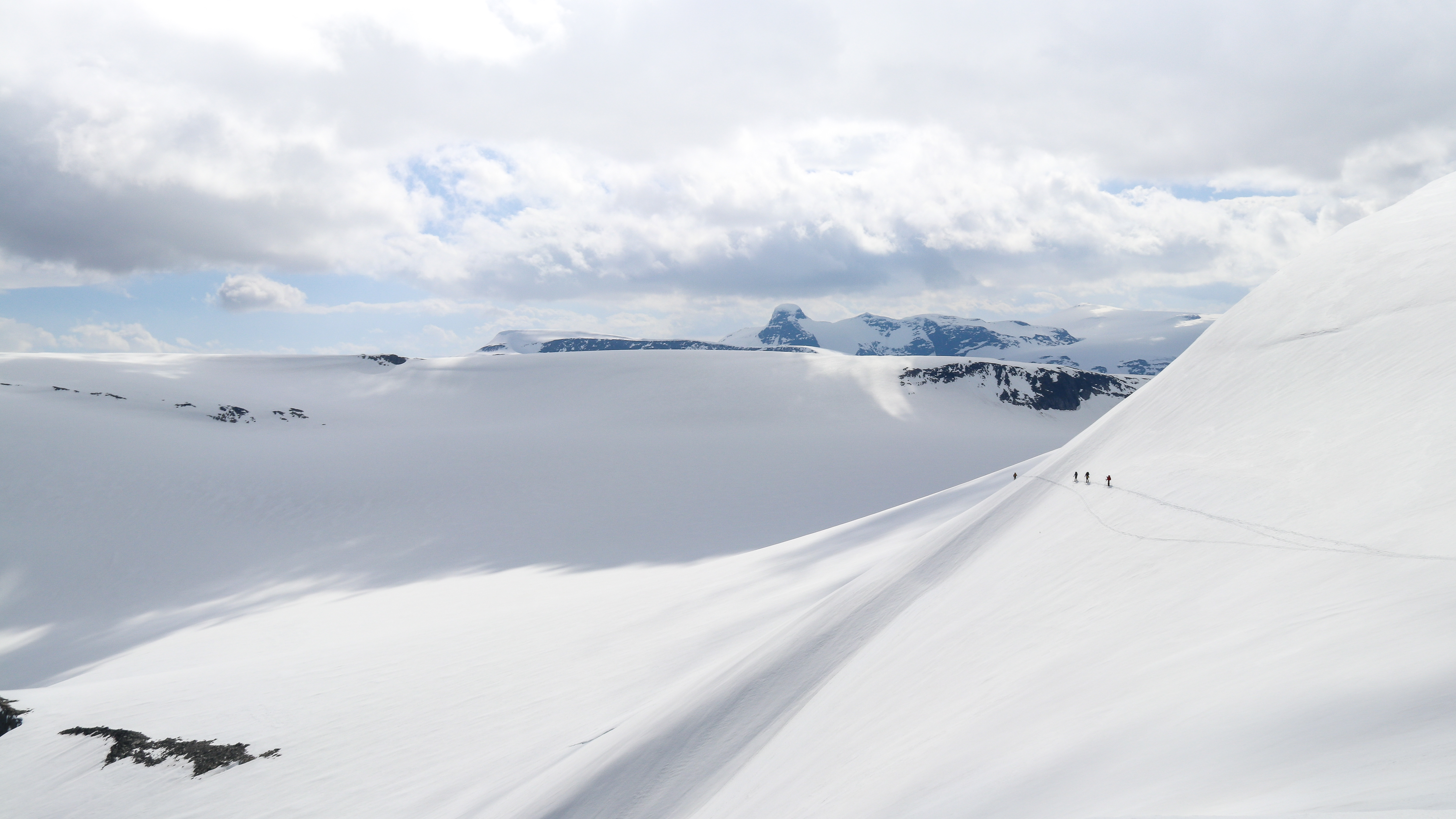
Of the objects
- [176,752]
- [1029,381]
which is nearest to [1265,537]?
[176,752]

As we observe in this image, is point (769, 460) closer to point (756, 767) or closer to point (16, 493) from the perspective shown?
point (756, 767)

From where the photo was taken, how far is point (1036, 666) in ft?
25.8

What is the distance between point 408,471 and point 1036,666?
45.3m

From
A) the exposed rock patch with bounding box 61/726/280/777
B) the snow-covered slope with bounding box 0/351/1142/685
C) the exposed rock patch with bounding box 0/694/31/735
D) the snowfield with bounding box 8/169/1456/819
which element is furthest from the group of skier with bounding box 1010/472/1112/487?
the exposed rock patch with bounding box 0/694/31/735

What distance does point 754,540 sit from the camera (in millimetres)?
35656

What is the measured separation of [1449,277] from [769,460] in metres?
Answer: 40.9

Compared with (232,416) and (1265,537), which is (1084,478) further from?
(232,416)

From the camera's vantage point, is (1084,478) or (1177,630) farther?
(1084,478)

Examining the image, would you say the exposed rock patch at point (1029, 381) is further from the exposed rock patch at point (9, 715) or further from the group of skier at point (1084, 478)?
the exposed rock patch at point (9, 715)

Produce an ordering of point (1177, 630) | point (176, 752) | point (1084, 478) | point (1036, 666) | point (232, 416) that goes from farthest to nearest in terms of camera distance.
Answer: point (232, 416)
point (176, 752)
point (1084, 478)
point (1036, 666)
point (1177, 630)

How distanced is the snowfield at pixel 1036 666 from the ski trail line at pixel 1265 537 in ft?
0.17

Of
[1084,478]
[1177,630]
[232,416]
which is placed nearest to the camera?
[1177,630]

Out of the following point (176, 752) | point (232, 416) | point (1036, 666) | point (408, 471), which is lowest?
point (176, 752)

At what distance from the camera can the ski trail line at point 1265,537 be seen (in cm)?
631
